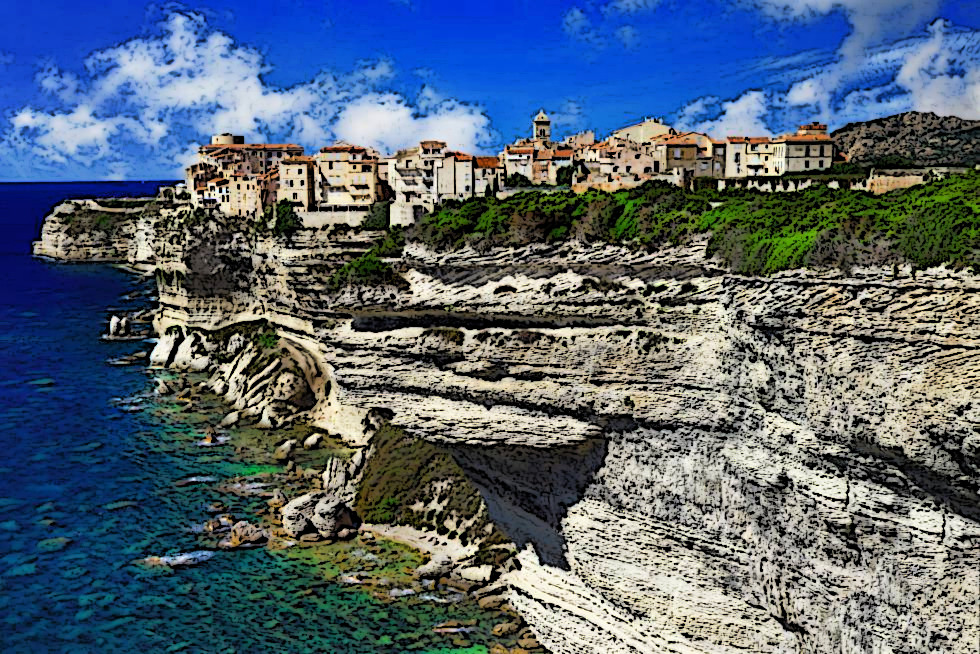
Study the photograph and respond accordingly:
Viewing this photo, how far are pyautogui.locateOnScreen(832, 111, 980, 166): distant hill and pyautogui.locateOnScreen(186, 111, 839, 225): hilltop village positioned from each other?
153 inches

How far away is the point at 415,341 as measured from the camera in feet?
78.2

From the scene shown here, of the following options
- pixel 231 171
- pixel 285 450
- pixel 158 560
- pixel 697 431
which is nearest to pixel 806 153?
pixel 285 450

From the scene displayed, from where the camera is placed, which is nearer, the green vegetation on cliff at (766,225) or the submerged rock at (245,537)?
the green vegetation on cliff at (766,225)

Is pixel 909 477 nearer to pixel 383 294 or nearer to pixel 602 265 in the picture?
pixel 602 265

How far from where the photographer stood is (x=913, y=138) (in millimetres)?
48656

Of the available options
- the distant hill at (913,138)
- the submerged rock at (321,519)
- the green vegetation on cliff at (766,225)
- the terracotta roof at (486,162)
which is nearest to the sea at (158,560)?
the submerged rock at (321,519)

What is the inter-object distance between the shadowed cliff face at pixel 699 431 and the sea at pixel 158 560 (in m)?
4.33

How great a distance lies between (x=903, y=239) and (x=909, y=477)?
3.81 m

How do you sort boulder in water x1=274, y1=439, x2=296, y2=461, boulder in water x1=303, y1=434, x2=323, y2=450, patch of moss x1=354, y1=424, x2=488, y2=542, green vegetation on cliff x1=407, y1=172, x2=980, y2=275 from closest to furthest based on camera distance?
green vegetation on cliff x1=407, y1=172, x2=980, y2=275
patch of moss x1=354, y1=424, x2=488, y2=542
boulder in water x1=274, y1=439, x2=296, y2=461
boulder in water x1=303, y1=434, x2=323, y2=450

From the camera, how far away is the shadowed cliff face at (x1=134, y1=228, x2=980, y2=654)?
Result: 47.1 ft

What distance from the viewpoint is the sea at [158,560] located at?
965 inches

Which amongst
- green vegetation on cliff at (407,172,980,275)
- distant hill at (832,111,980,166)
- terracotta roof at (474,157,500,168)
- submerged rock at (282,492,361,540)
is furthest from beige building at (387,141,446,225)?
green vegetation on cliff at (407,172,980,275)

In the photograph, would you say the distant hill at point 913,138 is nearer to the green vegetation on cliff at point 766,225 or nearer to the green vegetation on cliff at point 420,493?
the green vegetation on cliff at point 766,225

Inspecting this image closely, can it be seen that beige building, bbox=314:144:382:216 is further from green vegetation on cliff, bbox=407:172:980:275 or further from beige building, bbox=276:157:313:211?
green vegetation on cliff, bbox=407:172:980:275
